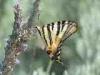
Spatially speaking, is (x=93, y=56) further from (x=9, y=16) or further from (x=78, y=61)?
(x=9, y=16)

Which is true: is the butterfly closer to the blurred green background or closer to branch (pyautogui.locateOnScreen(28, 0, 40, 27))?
branch (pyautogui.locateOnScreen(28, 0, 40, 27))

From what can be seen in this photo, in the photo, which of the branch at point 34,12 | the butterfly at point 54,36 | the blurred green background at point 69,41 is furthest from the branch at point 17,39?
the blurred green background at point 69,41

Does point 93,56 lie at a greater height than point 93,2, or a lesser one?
lesser

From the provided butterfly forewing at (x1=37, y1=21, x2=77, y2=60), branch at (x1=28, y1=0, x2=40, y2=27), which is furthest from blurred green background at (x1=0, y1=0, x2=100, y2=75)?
branch at (x1=28, y1=0, x2=40, y2=27)

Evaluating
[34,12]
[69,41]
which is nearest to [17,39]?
[34,12]

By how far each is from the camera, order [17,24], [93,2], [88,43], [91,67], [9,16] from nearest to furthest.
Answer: [17,24]
[91,67]
[88,43]
[93,2]
[9,16]

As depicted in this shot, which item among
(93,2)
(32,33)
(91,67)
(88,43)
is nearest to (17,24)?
(32,33)
